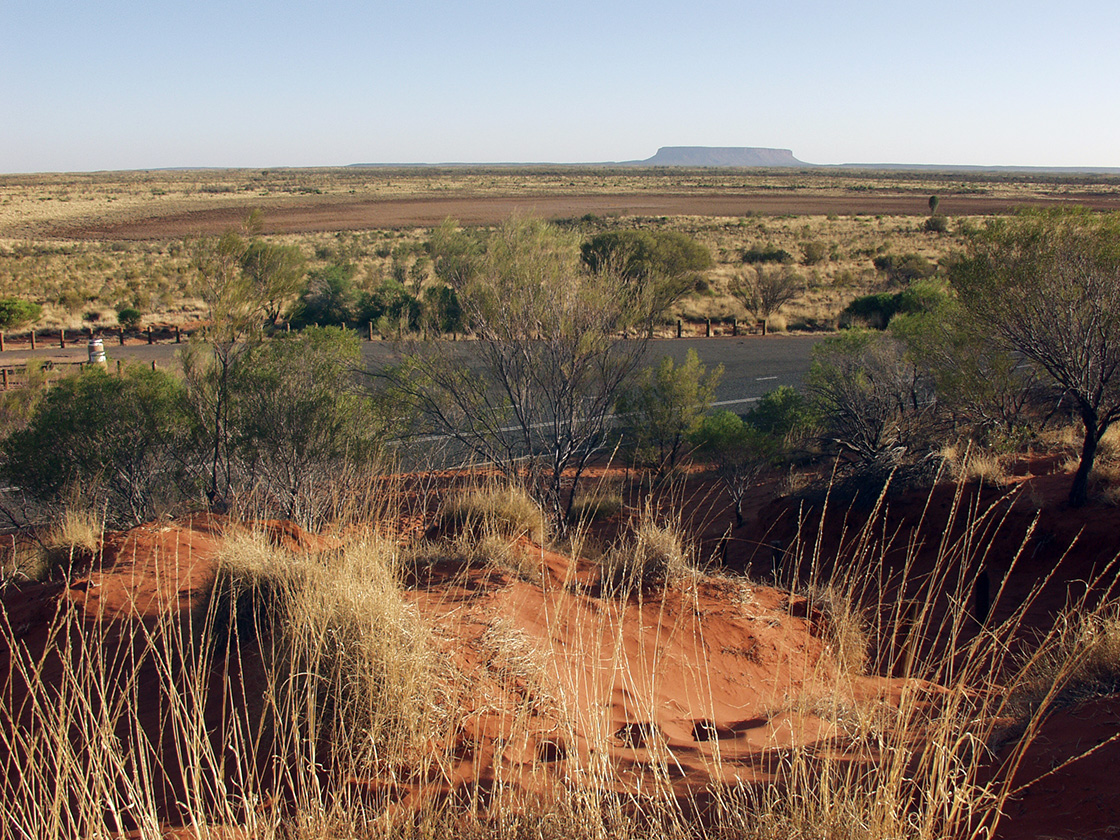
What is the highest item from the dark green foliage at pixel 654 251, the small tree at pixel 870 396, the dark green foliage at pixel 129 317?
the dark green foliage at pixel 654 251

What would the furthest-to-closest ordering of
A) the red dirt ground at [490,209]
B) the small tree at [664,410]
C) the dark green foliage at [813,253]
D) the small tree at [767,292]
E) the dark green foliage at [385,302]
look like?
the red dirt ground at [490,209] → the dark green foliage at [813,253] → the small tree at [767,292] → the dark green foliage at [385,302] → the small tree at [664,410]

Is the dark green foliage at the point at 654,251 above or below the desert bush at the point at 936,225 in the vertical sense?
below

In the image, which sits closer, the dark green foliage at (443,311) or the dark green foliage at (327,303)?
the dark green foliage at (443,311)

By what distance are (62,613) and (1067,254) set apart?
31.3ft

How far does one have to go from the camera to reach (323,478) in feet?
30.5

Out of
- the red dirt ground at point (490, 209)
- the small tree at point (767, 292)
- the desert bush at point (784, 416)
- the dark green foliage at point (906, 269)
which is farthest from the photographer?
the red dirt ground at point (490, 209)

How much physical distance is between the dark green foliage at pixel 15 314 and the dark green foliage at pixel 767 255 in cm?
2988

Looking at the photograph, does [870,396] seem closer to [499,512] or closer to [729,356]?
[499,512]

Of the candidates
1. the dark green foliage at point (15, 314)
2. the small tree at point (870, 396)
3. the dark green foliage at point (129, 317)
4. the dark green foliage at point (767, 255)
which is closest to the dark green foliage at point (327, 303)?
the dark green foliage at point (129, 317)

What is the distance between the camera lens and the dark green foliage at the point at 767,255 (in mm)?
38812

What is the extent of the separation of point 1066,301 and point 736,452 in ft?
15.9

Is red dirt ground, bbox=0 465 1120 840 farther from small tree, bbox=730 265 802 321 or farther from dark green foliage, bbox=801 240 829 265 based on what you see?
dark green foliage, bbox=801 240 829 265

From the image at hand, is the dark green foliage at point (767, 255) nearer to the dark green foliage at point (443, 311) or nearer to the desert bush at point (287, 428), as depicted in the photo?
the dark green foliage at point (443, 311)

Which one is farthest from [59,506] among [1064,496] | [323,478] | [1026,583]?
[1064,496]
